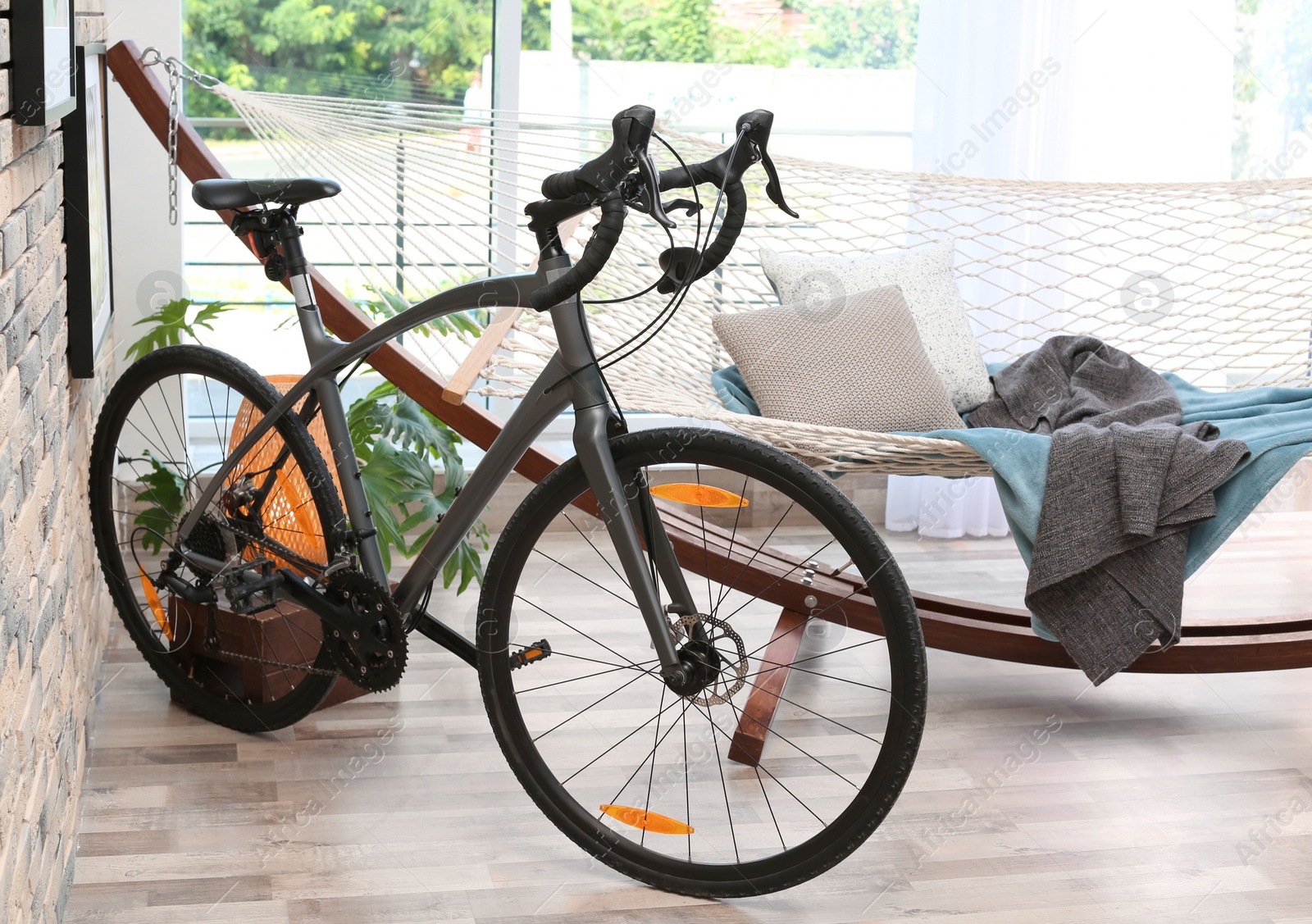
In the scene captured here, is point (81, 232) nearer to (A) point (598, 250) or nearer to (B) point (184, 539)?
(B) point (184, 539)

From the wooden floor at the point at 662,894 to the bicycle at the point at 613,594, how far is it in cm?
8

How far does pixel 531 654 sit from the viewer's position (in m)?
1.51

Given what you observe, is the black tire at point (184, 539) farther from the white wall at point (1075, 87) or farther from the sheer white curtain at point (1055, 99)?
the white wall at point (1075, 87)

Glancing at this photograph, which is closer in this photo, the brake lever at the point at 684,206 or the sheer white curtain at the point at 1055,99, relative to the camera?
the brake lever at the point at 684,206

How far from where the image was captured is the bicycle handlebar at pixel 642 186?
1.18 m

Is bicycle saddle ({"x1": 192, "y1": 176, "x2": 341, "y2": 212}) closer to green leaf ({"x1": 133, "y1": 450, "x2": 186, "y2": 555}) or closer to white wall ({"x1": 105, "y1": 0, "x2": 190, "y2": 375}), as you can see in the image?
green leaf ({"x1": 133, "y1": 450, "x2": 186, "y2": 555})

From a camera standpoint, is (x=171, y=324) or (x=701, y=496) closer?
(x=701, y=496)

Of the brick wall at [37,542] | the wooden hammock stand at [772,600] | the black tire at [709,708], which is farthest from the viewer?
the wooden hammock stand at [772,600]

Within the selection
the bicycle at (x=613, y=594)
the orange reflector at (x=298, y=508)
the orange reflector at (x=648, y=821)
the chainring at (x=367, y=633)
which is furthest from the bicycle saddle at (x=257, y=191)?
the orange reflector at (x=648, y=821)

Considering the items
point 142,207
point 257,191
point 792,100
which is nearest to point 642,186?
point 257,191

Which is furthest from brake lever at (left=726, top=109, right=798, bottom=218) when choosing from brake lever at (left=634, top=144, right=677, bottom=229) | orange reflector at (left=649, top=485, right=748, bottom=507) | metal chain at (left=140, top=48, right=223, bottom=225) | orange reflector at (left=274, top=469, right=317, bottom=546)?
metal chain at (left=140, top=48, right=223, bottom=225)

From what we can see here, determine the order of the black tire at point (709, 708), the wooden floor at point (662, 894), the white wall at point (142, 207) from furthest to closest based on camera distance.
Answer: the white wall at point (142, 207), the wooden floor at point (662, 894), the black tire at point (709, 708)

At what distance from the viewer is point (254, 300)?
3047mm

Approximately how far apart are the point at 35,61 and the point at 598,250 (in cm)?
57
